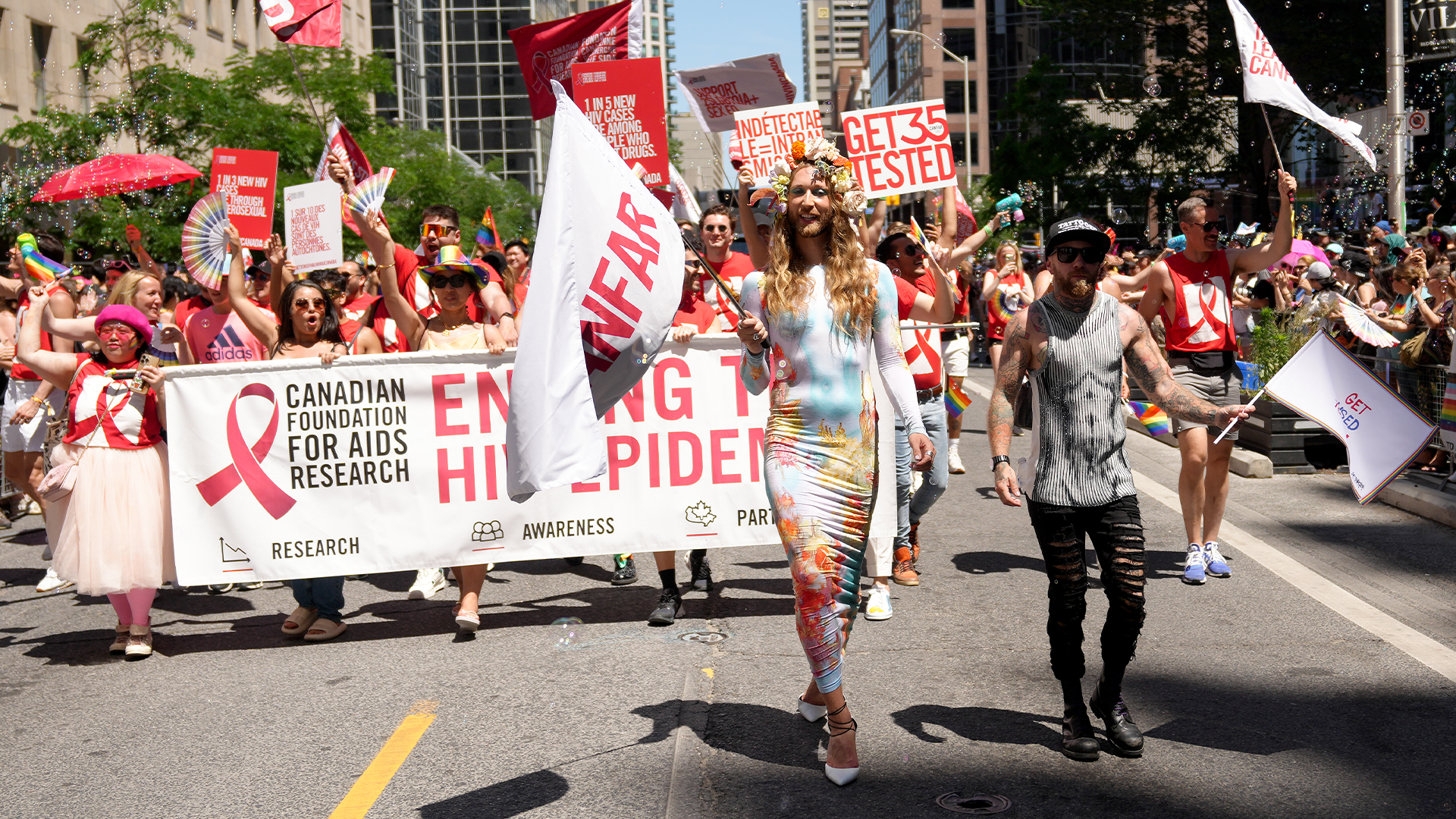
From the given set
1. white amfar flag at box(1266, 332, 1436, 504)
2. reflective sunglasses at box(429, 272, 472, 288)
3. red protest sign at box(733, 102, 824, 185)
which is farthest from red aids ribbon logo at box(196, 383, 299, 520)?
red protest sign at box(733, 102, 824, 185)

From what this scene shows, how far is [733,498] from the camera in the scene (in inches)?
275

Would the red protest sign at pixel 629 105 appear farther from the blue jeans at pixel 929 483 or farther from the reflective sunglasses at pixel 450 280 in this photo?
the blue jeans at pixel 929 483

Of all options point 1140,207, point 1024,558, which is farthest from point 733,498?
point 1140,207

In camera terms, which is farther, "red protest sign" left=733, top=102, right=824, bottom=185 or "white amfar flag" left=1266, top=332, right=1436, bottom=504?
"red protest sign" left=733, top=102, right=824, bottom=185

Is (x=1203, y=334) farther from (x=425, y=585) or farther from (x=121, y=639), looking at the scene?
(x=121, y=639)

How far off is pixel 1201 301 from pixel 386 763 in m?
5.08

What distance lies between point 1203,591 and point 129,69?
23.9 m

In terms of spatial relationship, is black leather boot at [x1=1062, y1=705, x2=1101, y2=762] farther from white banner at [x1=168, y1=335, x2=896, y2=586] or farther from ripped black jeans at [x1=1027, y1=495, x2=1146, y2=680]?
white banner at [x1=168, y1=335, x2=896, y2=586]

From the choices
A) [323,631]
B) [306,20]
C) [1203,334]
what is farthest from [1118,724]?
[306,20]

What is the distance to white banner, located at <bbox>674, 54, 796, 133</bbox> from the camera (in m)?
11.9

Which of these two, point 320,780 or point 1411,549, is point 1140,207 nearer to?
point 1411,549

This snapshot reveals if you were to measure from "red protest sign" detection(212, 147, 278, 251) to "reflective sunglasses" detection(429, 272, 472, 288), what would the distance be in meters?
3.98

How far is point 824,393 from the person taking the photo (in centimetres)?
445

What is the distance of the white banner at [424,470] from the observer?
6660 mm
